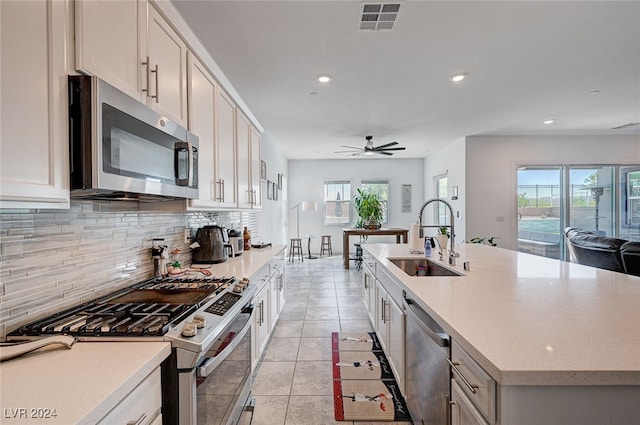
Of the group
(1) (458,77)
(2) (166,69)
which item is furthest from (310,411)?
(1) (458,77)

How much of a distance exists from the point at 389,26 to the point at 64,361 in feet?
8.38

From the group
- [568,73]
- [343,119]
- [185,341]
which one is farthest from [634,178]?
[185,341]

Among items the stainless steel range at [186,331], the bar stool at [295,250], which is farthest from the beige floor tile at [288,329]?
the bar stool at [295,250]

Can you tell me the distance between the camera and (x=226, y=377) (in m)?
1.41

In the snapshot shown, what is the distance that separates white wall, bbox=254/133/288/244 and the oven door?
10.0 ft

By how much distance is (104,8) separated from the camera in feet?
3.73

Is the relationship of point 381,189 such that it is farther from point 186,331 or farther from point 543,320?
point 186,331

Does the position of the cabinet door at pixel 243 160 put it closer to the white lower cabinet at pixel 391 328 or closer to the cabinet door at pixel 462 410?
the white lower cabinet at pixel 391 328

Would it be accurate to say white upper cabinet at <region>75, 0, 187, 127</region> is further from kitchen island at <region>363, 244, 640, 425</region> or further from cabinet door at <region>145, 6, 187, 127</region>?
kitchen island at <region>363, 244, 640, 425</region>

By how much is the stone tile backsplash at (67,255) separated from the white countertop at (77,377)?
11.1 inches

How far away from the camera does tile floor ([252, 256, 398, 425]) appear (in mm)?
1978

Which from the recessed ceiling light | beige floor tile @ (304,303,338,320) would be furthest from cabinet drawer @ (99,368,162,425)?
the recessed ceiling light

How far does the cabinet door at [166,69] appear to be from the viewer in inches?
57.7

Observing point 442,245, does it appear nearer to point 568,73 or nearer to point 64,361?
point 568,73
